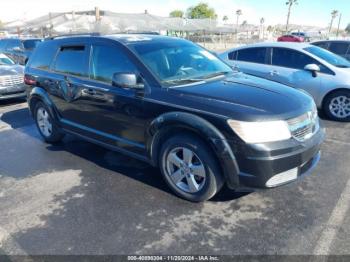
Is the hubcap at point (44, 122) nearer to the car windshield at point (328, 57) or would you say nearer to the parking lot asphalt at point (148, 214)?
the parking lot asphalt at point (148, 214)

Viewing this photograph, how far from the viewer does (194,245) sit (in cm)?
274

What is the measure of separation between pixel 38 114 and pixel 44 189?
6.92 feet

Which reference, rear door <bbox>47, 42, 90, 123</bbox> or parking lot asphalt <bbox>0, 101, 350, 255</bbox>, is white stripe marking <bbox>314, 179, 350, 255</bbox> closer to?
parking lot asphalt <bbox>0, 101, 350, 255</bbox>

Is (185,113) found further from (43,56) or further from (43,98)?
(43,56)

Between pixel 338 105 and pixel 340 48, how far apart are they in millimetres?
4697

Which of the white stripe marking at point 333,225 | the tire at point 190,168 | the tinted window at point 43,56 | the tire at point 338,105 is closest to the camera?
the white stripe marking at point 333,225

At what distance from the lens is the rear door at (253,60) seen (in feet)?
22.5

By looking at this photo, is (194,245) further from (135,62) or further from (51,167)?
(51,167)

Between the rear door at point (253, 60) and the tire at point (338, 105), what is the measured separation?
1406mm

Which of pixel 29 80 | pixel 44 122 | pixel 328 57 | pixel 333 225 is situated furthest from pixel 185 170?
pixel 328 57

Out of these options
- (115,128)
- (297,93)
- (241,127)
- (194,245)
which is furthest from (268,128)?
(115,128)

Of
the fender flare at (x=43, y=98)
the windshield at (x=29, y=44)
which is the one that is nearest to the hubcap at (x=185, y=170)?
the fender flare at (x=43, y=98)

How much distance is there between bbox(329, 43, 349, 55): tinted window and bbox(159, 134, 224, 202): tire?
8.90 metres

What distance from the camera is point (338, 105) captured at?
6312 millimetres
